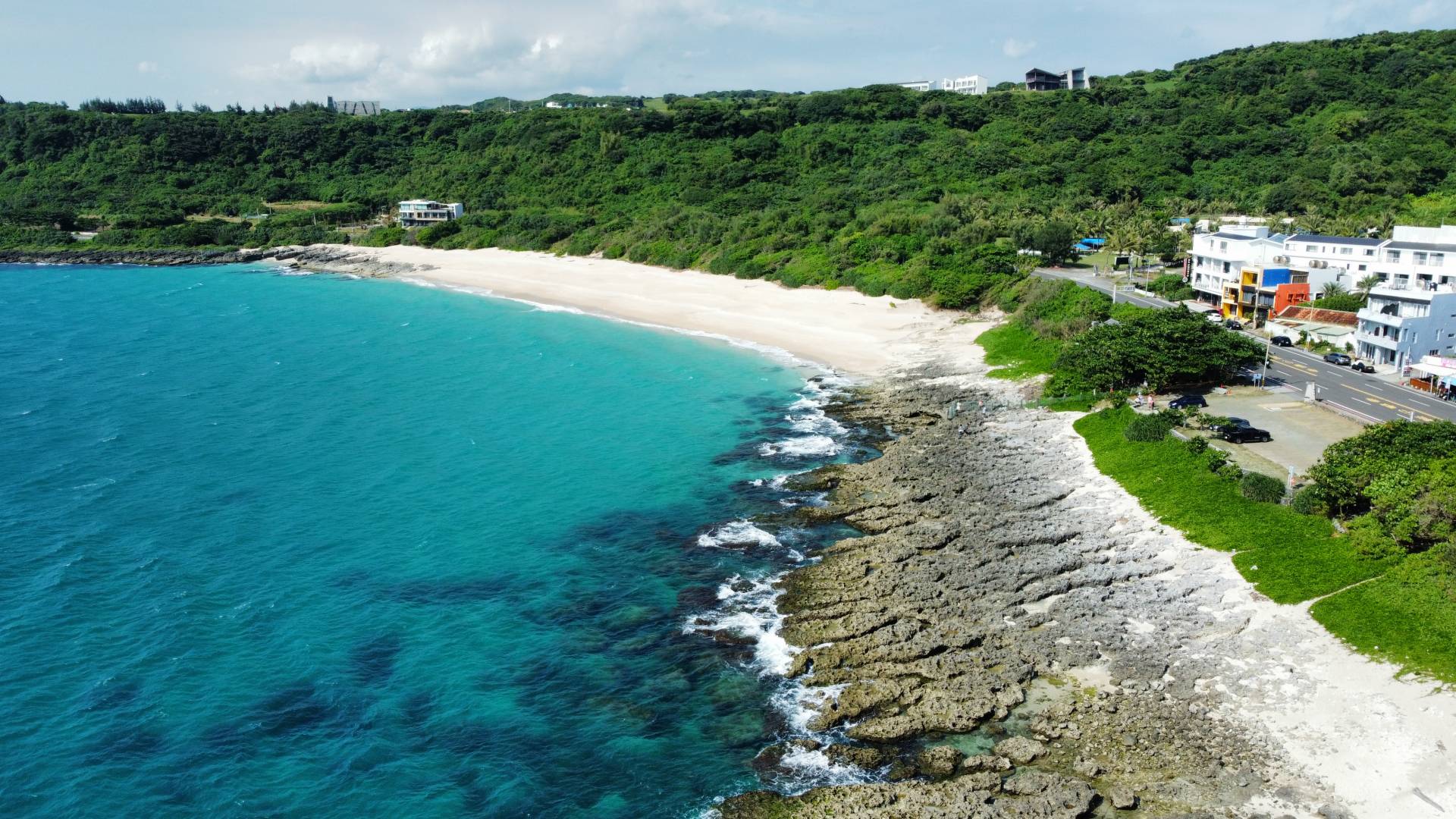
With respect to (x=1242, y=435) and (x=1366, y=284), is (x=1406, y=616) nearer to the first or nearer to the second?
(x=1242, y=435)

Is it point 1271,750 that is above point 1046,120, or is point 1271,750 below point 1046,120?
below

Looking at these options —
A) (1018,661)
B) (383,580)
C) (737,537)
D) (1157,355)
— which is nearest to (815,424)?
(737,537)

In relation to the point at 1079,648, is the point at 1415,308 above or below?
above

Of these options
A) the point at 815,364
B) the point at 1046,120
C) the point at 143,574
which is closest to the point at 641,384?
the point at 815,364

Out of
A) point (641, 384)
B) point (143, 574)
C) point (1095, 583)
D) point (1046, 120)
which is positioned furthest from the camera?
point (1046, 120)

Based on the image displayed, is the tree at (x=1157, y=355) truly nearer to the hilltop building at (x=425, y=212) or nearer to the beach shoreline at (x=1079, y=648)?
the beach shoreline at (x=1079, y=648)

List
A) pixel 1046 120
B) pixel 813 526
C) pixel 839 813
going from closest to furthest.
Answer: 1. pixel 839 813
2. pixel 813 526
3. pixel 1046 120

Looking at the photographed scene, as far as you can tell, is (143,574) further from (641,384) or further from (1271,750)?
(1271,750)
